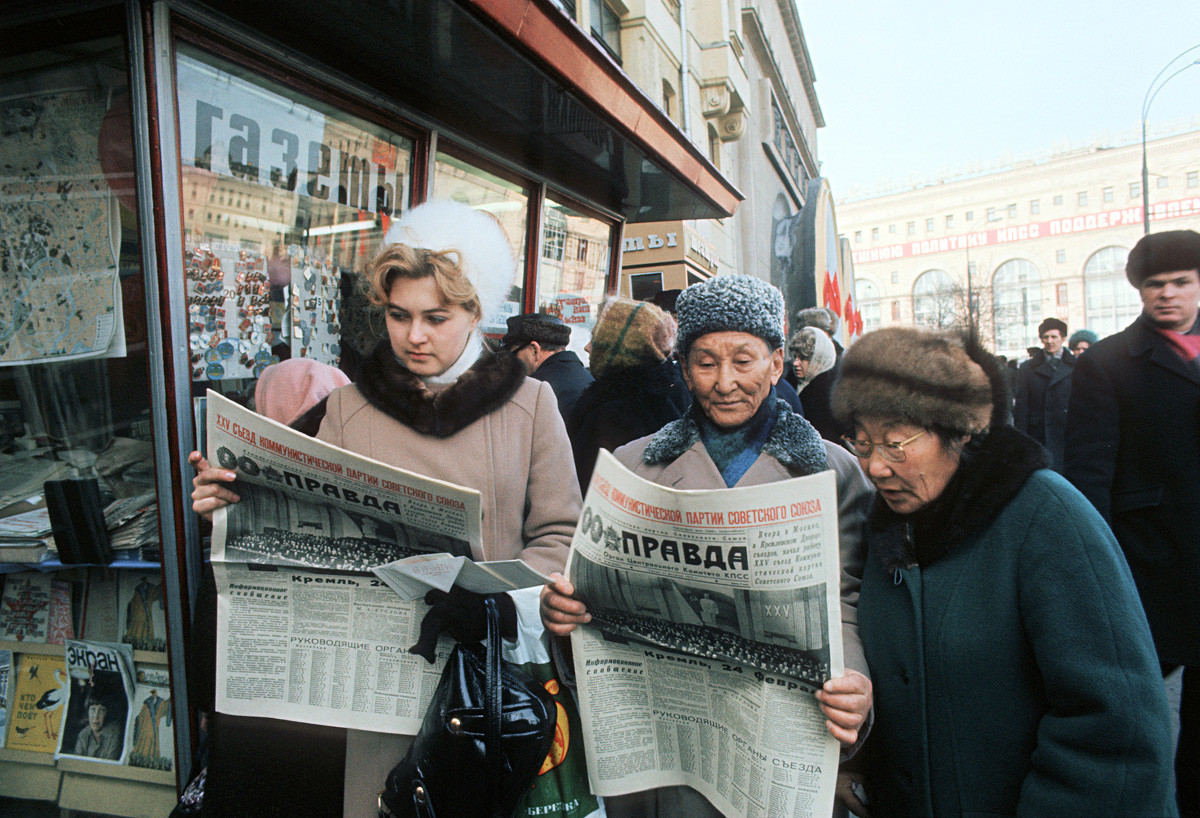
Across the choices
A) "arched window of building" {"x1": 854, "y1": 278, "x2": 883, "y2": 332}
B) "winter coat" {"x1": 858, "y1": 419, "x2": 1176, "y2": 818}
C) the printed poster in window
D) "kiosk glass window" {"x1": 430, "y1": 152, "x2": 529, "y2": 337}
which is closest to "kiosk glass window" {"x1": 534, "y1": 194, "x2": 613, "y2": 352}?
"kiosk glass window" {"x1": 430, "y1": 152, "x2": 529, "y2": 337}

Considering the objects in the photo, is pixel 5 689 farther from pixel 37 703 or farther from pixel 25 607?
pixel 25 607

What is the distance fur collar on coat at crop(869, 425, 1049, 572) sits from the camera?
3.71 ft

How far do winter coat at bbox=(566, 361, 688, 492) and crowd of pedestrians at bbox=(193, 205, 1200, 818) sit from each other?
0.01 meters

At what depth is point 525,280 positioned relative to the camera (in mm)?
4547

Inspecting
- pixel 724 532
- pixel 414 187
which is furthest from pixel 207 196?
pixel 724 532

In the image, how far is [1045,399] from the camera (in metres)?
5.82

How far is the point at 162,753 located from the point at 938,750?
2365 mm

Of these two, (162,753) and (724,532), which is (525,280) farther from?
(724,532)

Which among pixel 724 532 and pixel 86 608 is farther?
pixel 86 608

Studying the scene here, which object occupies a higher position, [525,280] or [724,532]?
[525,280]

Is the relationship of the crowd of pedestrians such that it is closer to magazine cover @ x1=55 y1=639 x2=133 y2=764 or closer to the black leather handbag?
the black leather handbag

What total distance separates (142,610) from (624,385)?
1.81 metres

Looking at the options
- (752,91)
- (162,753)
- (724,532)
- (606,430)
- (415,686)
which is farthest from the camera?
(752,91)

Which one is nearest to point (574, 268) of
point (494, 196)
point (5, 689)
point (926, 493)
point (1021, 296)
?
point (494, 196)
